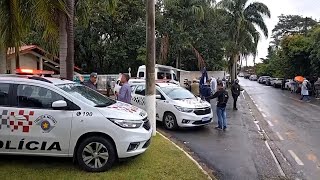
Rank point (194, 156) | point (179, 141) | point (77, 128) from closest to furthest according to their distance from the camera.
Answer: point (77, 128) < point (194, 156) < point (179, 141)

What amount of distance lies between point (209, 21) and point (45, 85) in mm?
33223

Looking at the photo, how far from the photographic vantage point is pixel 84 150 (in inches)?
252

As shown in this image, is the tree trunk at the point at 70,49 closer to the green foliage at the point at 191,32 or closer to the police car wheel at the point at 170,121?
the police car wheel at the point at 170,121

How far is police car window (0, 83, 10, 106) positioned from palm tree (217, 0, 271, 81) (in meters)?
38.7

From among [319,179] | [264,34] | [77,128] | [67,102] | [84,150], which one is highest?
[264,34]

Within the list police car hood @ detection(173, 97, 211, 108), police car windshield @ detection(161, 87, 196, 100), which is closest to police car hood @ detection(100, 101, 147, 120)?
police car hood @ detection(173, 97, 211, 108)

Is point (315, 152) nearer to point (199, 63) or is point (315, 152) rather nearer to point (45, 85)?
point (45, 85)

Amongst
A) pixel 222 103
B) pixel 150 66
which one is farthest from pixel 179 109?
pixel 150 66

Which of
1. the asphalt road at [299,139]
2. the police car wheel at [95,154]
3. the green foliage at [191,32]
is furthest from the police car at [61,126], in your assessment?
the green foliage at [191,32]

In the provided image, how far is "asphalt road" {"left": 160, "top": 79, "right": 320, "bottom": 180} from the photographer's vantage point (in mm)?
7242

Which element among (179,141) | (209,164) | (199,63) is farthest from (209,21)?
(209,164)

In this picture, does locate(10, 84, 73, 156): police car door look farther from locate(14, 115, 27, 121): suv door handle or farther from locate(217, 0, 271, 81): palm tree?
locate(217, 0, 271, 81): palm tree

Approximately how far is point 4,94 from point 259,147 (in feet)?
20.7

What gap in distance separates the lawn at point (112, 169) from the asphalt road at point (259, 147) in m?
0.73
